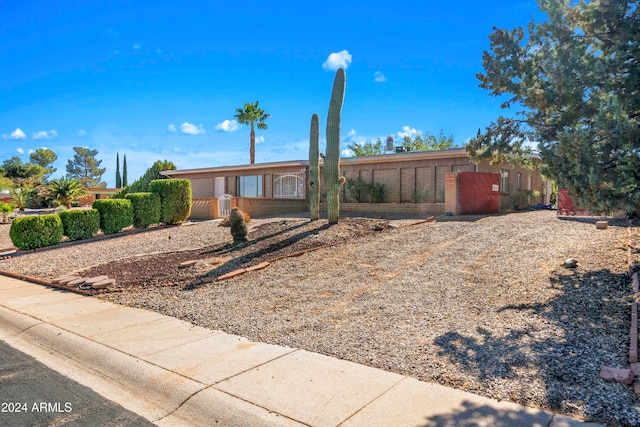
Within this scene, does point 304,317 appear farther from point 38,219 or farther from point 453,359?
point 38,219

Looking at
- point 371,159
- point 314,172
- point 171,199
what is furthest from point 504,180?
point 171,199

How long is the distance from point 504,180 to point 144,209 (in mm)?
16426

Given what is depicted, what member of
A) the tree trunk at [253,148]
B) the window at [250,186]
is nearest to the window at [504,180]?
the window at [250,186]

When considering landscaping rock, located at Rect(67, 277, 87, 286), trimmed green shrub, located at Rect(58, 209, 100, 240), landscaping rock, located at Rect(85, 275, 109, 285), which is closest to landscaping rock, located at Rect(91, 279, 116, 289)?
landscaping rock, located at Rect(85, 275, 109, 285)

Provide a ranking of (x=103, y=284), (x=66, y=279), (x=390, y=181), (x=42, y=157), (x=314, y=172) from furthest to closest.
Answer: (x=42, y=157), (x=390, y=181), (x=314, y=172), (x=66, y=279), (x=103, y=284)

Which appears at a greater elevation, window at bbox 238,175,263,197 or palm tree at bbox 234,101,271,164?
palm tree at bbox 234,101,271,164

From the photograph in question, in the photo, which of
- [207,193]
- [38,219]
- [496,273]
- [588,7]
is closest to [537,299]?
[496,273]

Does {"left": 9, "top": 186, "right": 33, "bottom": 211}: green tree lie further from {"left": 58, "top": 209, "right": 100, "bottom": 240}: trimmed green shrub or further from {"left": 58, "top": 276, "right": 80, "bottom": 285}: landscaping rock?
{"left": 58, "top": 276, "right": 80, "bottom": 285}: landscaping rock

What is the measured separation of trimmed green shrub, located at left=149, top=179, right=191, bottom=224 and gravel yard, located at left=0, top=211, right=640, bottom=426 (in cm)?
632

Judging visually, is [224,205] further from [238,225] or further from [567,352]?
[567,352]

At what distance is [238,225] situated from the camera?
11.6 metres

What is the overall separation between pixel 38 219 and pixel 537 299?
13837mm

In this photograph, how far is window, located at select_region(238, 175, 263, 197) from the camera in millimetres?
28016

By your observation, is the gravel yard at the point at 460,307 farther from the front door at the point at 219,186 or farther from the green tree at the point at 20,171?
the green tree at the point at 20,171
